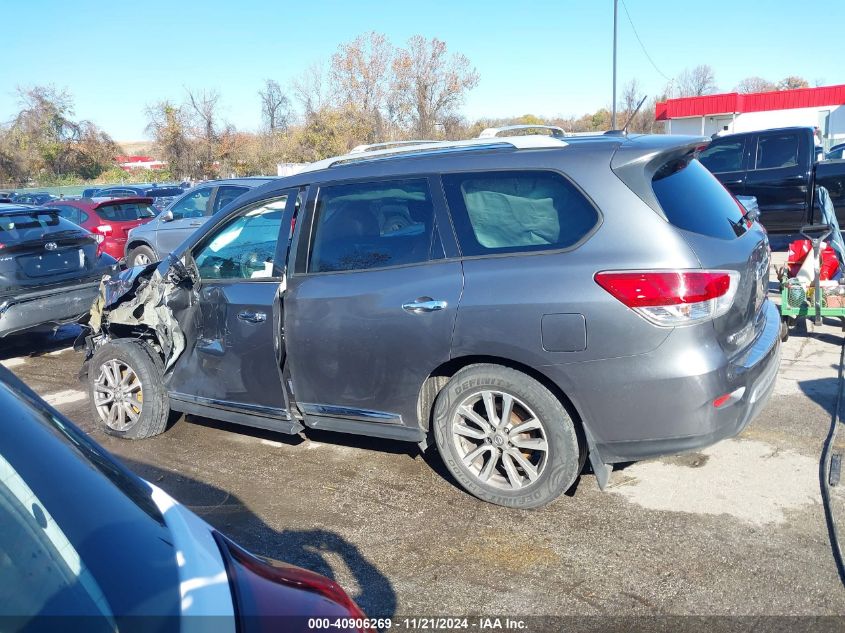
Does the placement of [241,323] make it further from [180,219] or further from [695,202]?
[180,219]

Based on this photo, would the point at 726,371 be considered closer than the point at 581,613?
No

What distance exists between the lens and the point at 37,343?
919 centimetres

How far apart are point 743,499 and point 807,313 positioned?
11.4ft

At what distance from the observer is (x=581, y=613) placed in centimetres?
307

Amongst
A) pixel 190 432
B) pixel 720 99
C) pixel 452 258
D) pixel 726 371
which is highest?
pixel 720 99

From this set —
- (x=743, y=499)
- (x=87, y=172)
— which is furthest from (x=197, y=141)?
(x=743, y=499)

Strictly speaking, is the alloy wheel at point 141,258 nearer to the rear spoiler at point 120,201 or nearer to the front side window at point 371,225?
the rear spoiler at point 120,201

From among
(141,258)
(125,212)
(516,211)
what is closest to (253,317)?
(516,211)

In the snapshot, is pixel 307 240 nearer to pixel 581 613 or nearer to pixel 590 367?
pixel 590 367

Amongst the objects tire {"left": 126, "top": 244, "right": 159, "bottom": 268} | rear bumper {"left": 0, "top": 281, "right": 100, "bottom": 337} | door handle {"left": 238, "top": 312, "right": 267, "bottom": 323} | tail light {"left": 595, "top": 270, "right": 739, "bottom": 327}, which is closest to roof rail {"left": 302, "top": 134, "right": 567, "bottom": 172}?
tail light {"left": 595, "top": 270, "right": 739, "bottom": 327}

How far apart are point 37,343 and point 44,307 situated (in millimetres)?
1837

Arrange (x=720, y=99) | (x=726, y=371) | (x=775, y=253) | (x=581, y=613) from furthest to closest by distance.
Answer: (x=720, y=99) < (x=775, y=253) < (x=726, y=371) < (x=581, y=613)

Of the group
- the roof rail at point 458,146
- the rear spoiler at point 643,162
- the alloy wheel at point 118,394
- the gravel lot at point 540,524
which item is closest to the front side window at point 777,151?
the gravel lot at point 540,524

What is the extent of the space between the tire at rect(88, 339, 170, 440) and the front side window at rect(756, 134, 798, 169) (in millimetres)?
10041
